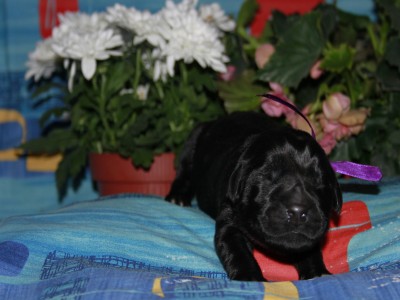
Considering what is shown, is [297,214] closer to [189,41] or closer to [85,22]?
[189,41]

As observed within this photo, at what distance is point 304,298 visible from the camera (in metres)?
1.56

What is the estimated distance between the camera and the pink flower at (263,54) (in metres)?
3.25

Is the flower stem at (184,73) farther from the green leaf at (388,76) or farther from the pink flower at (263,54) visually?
the green leaf at (388,76)

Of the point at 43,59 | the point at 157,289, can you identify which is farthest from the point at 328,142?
the point at 157,289

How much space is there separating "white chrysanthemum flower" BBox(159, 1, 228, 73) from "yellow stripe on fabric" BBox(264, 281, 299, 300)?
1.65 m

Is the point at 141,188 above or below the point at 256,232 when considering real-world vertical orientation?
below

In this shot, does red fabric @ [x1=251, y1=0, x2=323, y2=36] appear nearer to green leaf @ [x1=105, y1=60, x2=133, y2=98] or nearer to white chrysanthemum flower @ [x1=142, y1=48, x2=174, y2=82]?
white chrysanthemum flower @ [x1=142, y1=48, x2=174, y2=82]

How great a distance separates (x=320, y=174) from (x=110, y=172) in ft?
4.96

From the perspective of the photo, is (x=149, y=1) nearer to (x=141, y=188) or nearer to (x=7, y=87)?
(x=7, y=87)

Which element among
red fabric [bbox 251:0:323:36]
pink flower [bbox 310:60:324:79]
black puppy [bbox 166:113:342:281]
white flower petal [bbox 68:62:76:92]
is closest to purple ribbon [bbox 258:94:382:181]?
black puppy [bbox 166:113:342:281]

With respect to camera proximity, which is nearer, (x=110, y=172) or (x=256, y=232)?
(x=256, y=232)

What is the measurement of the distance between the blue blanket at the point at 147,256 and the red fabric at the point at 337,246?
30 millimetres

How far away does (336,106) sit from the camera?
296 centimetres

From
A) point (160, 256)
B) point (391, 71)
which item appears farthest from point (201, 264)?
point (391, 71)
